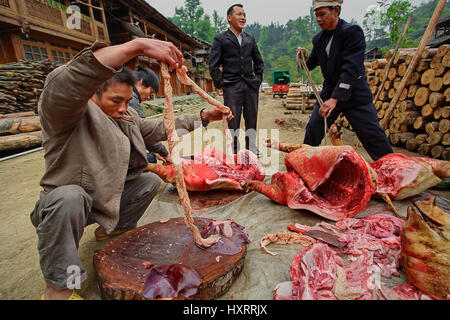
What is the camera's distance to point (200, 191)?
3.01 metres

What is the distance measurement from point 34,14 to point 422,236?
1185 centimetres

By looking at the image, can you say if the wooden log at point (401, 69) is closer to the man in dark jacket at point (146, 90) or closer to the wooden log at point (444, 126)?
the wooden log at point (444, 126)

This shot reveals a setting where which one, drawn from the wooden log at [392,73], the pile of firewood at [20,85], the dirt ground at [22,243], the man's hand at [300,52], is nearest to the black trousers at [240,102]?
the man's hand at [300,52]

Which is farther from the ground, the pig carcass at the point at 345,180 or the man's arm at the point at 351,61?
the man's arm at the point at 351,61

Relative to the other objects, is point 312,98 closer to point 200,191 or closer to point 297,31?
point 200,191

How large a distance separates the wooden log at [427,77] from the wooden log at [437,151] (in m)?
1.16

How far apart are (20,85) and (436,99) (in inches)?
424

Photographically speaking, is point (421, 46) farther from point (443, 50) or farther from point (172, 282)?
point (172, 282)

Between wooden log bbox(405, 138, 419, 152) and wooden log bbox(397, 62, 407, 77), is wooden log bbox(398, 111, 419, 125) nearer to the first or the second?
wooden log bbox(405, 138, 419, 152)

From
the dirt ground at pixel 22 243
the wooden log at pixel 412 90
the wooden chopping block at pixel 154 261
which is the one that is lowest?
the dirt ground at pixel 22 243

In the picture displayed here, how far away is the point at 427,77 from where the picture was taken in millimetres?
4020

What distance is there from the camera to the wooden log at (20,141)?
4.92 metres

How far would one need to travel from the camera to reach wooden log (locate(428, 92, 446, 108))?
151 inches

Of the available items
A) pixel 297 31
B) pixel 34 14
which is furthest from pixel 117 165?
pixel 297 31
